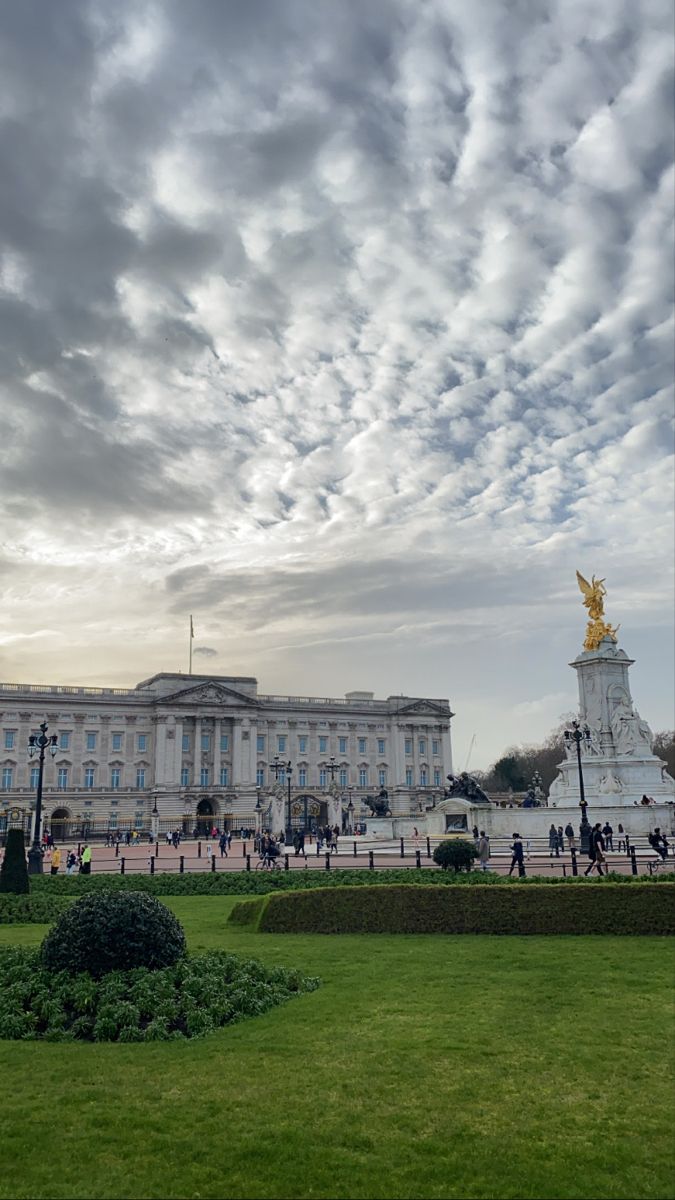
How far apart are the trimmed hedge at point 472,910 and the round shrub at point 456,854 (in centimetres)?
803

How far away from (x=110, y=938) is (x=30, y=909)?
1130 cm

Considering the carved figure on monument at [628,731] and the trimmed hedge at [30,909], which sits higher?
the carved figure on monument at [628,731]

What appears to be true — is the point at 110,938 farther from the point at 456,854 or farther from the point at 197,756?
the point at 197,756

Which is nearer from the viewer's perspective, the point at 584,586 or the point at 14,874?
the point at 14,874

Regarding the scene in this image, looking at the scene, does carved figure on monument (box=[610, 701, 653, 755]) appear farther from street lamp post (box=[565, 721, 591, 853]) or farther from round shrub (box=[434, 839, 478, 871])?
round shrub (box=[434, 839, 478, 871])

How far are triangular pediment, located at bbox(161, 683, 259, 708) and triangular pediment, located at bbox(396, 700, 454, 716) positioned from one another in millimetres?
20124

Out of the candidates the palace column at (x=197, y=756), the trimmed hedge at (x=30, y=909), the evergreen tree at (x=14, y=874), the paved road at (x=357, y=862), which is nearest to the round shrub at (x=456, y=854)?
the paved road at (x=357, y=862)

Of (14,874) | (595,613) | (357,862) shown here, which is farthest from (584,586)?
(14,874)

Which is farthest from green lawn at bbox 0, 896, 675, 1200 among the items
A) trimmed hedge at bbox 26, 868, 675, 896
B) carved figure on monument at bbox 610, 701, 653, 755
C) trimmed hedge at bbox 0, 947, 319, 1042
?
carved figure on monument at bbox 610, 701, 653, 755

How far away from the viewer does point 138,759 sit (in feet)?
323

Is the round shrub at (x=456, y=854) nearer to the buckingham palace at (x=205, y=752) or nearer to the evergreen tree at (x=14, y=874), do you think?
the evergreen tree at (x=14, y=874)

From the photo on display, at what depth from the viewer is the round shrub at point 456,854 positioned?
26.0 m

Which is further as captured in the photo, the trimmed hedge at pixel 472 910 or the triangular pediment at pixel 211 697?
the triangular pediment at pixel 211 697

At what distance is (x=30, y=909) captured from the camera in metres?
22.7
